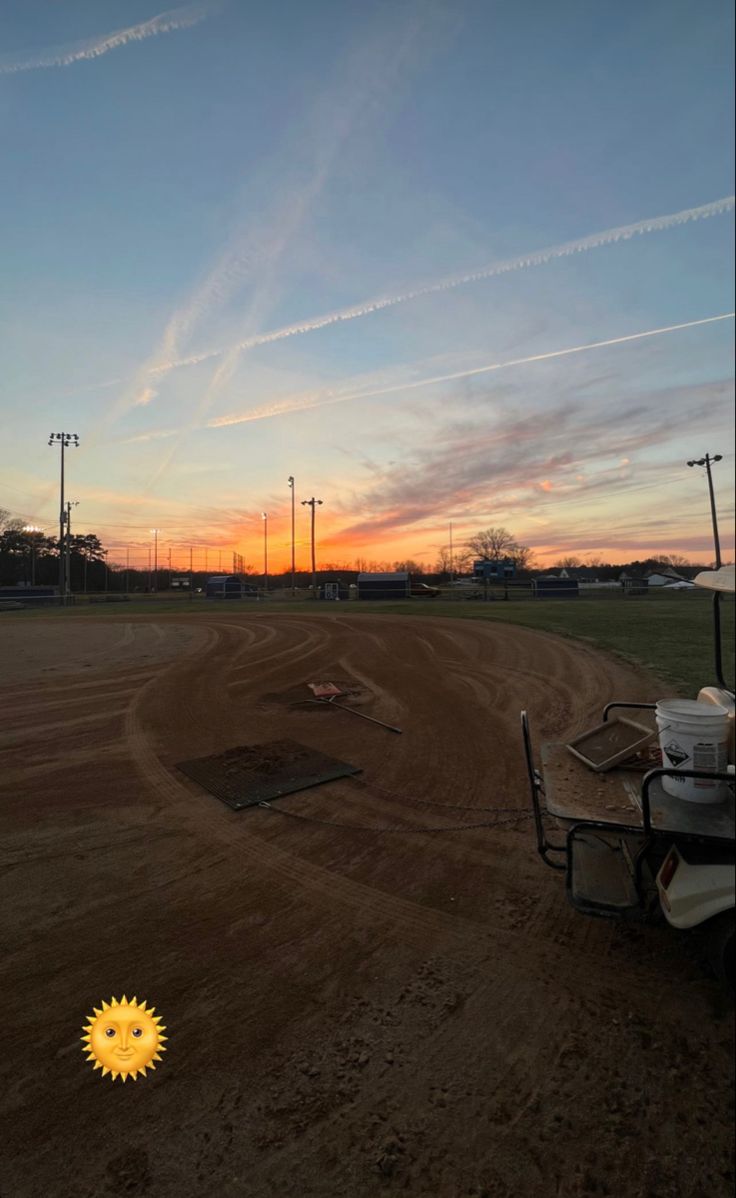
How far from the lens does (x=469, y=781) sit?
642 centimetres

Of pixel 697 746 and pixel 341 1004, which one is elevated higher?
pixel 697 746

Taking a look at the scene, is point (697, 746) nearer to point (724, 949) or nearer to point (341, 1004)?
point (724, 949)

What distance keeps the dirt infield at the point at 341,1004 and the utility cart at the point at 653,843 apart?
362mm

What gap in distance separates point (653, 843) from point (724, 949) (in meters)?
0.60

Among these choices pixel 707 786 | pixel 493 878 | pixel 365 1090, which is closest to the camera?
pixel 365 1090

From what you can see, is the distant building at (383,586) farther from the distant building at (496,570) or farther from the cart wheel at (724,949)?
the cart wheel at (724,949)

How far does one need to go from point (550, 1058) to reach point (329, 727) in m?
6.34

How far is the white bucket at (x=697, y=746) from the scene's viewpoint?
3426 millimetres

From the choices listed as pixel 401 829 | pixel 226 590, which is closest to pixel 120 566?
pixel 226 590

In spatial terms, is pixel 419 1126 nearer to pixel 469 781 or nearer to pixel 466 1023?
pixel 466 1023

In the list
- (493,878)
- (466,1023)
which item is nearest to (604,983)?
(466,1023)

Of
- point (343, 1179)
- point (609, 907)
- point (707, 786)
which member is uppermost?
point (707, 786)

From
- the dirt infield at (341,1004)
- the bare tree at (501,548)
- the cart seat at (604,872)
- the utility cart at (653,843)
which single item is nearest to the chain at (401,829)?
the dirt infield at (341,1004)

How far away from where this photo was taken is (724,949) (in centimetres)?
296
